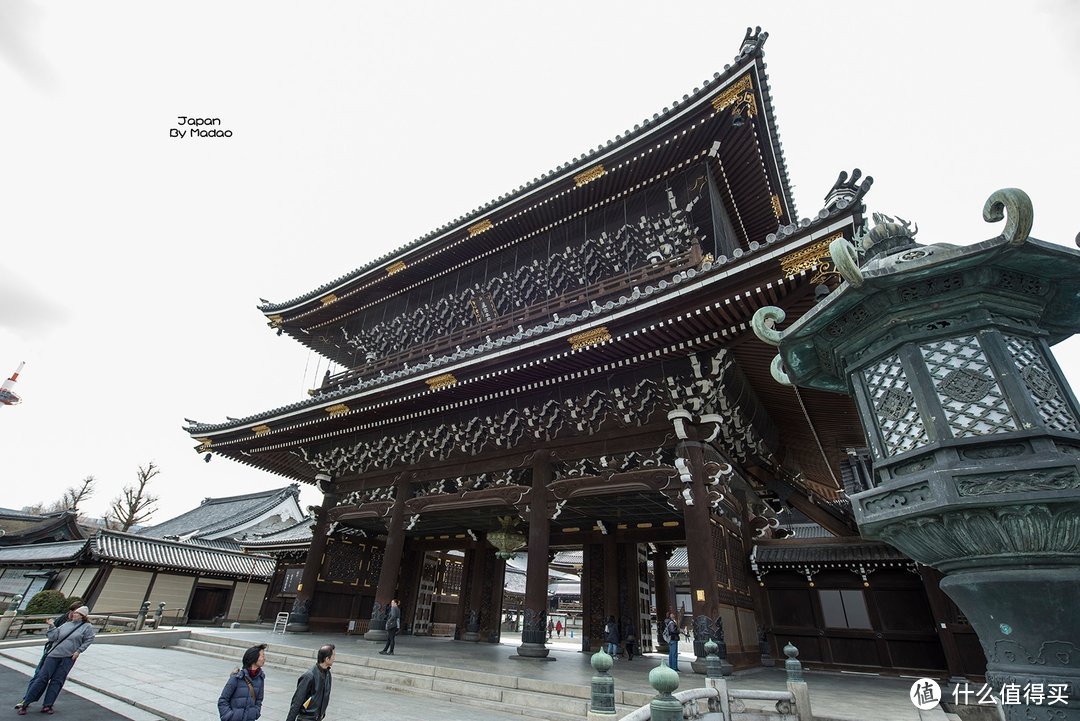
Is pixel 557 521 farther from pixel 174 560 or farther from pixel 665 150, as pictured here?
pixel 174 560

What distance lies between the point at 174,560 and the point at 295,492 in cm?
1424

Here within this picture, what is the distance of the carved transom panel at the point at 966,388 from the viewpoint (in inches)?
104

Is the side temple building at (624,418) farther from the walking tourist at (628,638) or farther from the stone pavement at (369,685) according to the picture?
the stone pavement at (369,685)

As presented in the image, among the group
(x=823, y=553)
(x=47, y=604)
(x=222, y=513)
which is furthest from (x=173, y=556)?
(x=823, y=553)

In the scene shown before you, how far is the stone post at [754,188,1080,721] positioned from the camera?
7.45ft

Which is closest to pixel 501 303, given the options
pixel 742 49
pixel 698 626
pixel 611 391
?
pixel 611 391

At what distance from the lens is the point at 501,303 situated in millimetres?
14797

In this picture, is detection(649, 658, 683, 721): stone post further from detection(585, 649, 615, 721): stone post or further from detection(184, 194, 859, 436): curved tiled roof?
detection(184, 194, 859, 436): curved tiled roof

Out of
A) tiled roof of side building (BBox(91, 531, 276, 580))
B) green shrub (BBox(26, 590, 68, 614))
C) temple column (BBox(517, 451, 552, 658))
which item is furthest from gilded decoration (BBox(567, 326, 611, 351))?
tiled roof of side building (BBox(91, 531, 276, 580))

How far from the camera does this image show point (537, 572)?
33.4ft

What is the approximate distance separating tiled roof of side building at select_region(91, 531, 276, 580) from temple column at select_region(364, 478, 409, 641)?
1647 cm

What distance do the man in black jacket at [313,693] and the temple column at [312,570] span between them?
1182 centimetres

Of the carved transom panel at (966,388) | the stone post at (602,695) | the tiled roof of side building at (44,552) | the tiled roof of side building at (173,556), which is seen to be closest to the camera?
the carved transom panel at (966,388)

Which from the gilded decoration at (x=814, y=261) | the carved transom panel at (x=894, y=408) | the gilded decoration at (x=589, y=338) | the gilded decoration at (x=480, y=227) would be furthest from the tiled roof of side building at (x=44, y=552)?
the carved transom panel at (x=894, y=408)
